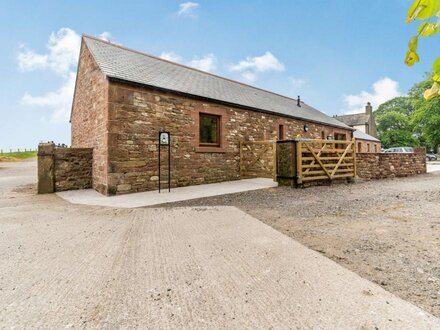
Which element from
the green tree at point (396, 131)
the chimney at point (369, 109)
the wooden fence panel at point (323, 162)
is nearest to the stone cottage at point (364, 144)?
the chimney at point (369, 109)

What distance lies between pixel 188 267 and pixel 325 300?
1.40 meters

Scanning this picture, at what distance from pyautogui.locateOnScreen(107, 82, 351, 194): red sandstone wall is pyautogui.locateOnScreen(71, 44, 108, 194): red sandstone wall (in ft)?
1.30

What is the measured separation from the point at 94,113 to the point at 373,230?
9.36 m

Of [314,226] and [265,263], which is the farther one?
[314,226]

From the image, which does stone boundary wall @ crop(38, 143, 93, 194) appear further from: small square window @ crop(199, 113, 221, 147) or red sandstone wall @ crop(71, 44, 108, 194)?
small square window @ crop(199, 113, 221, 147)

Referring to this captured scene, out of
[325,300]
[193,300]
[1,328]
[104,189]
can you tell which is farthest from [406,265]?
[104,189]

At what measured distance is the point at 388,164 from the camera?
12.6 meters

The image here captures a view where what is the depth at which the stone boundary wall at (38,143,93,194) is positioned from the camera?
8008 mm

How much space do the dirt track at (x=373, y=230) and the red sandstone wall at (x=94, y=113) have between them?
3787 millimetres

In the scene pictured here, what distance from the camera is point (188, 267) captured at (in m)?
2.59

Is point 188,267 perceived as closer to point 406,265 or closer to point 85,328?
point 85,328

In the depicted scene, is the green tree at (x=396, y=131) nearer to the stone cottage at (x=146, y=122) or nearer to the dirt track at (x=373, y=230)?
the stone cottage at (x=146, y=122)

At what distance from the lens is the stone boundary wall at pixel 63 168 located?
801 centimetres

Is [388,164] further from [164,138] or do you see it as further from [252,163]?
[164,138]
